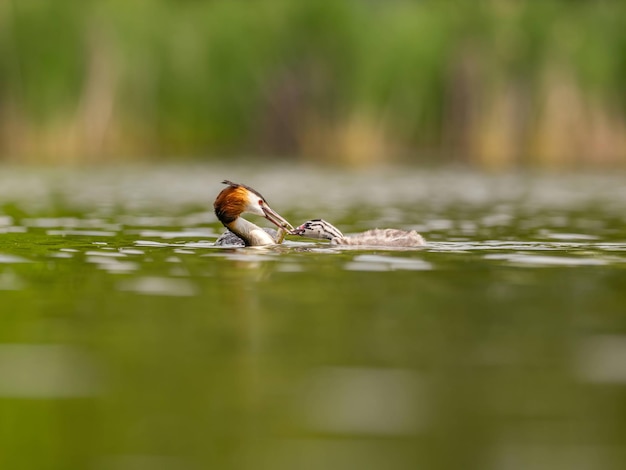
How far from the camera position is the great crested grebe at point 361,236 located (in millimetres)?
13820

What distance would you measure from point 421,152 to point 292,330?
47417 mm

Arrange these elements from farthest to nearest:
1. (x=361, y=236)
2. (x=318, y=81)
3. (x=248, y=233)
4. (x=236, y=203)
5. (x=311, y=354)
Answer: (x=318, y=81) < (x=361, y=236) < (x=248, y=233) < (x=236, y=203) < (x=311, y=354)

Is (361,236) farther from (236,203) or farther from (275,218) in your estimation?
(236,203)

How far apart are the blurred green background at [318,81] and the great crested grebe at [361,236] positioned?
27191 mm

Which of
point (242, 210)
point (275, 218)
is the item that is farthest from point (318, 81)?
point (242, 210)

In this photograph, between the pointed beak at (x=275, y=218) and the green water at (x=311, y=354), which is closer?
the green water at (x=311, y=354)

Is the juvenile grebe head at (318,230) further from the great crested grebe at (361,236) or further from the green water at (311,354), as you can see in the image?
the green water at (311,354)

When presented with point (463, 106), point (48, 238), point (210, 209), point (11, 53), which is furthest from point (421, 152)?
point (48, 238)

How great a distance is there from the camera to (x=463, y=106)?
48.7 meters

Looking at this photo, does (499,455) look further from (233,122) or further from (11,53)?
(233,122)

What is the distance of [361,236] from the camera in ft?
46.1

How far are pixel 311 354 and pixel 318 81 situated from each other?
4254cm

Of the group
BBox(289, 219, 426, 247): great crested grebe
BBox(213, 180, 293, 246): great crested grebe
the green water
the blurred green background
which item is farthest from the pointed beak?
the blurred green background

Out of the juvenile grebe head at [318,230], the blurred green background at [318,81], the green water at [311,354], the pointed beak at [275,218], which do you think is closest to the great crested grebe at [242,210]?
the pointed beak at [275,218]
